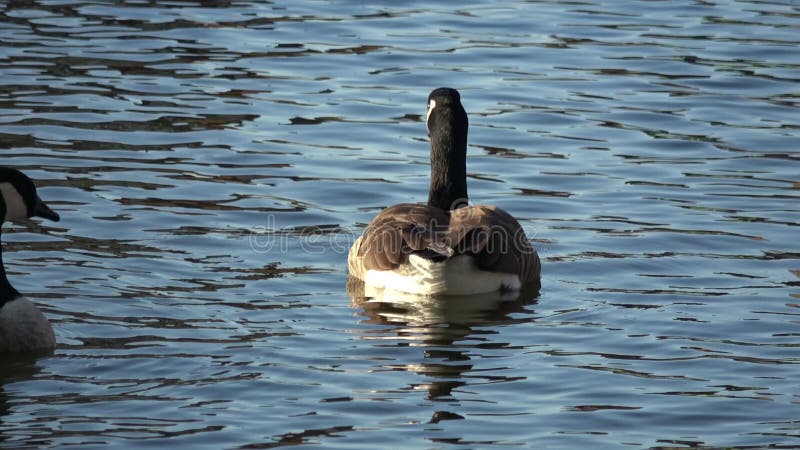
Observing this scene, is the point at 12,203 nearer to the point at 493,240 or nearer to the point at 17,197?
the point at 17,197

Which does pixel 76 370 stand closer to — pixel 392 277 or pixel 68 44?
pixel 392 277

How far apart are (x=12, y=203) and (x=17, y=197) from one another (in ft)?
0.18

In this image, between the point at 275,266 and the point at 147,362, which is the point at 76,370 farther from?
the point at 275,266

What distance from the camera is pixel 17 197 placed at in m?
9.86

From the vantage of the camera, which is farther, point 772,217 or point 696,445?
point 772,217

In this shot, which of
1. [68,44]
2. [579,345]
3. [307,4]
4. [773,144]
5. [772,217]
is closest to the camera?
[579,345]

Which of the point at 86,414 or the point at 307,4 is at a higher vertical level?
the point at 307,4

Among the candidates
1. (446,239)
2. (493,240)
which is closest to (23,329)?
(446,239)

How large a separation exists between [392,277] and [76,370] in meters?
2.96

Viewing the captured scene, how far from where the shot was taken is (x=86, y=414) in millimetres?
8359

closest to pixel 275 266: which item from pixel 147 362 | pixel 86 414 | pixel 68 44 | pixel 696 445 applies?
pixel 147 362

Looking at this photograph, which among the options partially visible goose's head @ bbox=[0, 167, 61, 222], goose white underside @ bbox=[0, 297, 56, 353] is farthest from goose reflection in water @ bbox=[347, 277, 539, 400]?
partially visible goose's head @ bbox=[0, 167, 61, 222]

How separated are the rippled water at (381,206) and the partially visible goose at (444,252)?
0.27 meters

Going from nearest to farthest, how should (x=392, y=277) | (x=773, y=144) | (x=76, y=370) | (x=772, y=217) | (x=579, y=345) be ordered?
(x=76, y=370) → (x=579, y=345) → (x=392, y=277) → (x=772, y=217) → (x=773, y=144)
